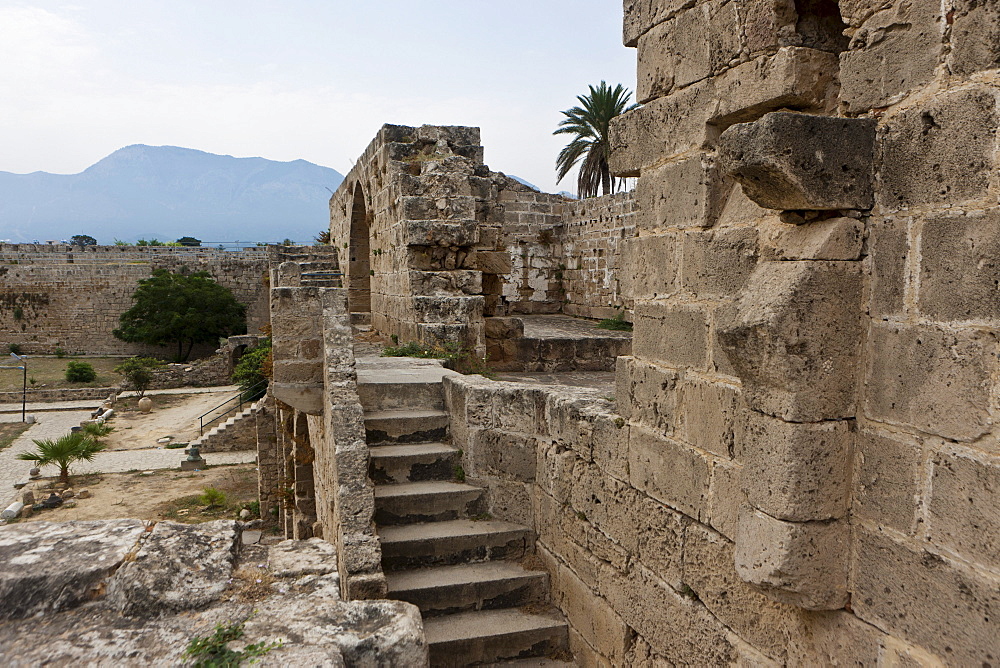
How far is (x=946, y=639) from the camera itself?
1.84 m

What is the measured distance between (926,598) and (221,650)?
81.1 inches

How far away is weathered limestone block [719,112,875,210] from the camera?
2031 mm

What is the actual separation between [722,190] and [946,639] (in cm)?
173

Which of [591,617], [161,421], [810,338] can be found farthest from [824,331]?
[161,421]

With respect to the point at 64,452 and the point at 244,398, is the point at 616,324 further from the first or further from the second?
the point at 244,398

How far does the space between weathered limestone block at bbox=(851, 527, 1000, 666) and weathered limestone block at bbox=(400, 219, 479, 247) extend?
245 inches

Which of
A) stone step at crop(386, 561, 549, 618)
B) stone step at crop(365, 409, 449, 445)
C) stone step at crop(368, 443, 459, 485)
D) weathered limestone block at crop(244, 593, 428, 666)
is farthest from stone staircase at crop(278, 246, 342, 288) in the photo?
weathered limestone block at crop(244, 593, 428, 666)

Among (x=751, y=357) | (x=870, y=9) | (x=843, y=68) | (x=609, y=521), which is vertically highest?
(x=870, y=9)

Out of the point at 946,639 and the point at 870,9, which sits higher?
the point at 870,9

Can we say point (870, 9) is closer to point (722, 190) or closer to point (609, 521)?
point (722, 190)

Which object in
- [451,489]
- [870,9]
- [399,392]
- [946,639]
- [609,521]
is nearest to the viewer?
[946,639]

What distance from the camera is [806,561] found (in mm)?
2152

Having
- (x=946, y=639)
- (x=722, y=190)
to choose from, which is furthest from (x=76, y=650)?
(x=722, y=190)

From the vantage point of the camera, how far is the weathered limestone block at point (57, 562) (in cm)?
224
